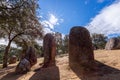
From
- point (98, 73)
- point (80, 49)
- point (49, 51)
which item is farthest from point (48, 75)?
point (49, 51)

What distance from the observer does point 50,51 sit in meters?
16.9

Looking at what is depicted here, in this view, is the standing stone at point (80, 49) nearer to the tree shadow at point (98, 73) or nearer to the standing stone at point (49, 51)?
the tree shadow at point (98, 73)

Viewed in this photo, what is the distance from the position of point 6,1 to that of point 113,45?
11150mm

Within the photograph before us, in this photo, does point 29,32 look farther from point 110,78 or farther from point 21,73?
point 110,78

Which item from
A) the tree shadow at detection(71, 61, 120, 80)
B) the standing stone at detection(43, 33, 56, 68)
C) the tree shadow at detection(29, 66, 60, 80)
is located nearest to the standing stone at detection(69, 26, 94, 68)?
the tree shadow at detection(71, 61, 120, 80)

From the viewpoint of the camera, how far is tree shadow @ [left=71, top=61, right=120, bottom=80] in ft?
37.4

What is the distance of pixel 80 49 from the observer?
13.6 meters

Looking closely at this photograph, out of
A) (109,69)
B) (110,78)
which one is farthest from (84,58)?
(110,78)

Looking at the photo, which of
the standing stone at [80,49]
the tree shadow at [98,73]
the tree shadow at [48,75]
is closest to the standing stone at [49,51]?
the tree shadow at [48,75]

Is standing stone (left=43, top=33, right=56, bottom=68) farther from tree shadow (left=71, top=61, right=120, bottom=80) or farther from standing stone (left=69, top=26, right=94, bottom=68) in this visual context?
tree shadow (left=71, top=61, right=120, bottom=80)

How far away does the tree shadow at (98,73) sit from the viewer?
11398 millimetres

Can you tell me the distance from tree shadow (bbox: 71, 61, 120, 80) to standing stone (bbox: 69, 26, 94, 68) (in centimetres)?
34

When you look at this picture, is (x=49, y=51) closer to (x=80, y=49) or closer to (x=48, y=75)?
(x=48, y=75)

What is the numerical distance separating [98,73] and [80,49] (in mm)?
2086
